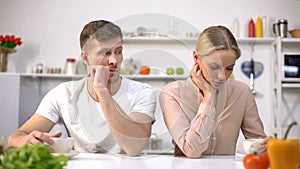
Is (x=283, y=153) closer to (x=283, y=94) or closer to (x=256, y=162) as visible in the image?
(x=256, y=162)

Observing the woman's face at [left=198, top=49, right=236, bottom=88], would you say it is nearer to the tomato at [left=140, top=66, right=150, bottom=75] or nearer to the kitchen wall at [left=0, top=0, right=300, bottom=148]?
the tomato at [left=140, top=66, right=150, bottom=75]

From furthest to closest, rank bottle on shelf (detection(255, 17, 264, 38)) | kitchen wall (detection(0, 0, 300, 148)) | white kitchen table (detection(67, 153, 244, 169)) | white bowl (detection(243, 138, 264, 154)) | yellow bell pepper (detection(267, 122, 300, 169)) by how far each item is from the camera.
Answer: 1. kitchen wall (detection(0, 0, 300, 148))
2. bottle on shelf (detection(255, 17, 264, 38))
3. white bowl (detection(243, 138, 264, 154))
4. white kitchen table (detection(67, 153, 244, 169))
5. yellow bell pepper (detection(267, 122, 300, 169))

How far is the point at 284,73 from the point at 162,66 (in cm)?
196

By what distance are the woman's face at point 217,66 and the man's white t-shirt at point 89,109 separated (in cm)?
21

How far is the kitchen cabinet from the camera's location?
3211 mm

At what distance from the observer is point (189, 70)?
1.51m

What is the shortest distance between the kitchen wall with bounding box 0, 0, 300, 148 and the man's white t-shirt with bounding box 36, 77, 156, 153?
1940mm

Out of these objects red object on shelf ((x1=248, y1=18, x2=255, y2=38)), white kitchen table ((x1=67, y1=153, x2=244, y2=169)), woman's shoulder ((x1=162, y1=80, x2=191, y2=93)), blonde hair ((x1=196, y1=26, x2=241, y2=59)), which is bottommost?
white kitchen table ((x1=67, y1=153, x2=244, y2=169))

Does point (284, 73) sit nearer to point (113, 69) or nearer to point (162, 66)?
point (162, 66)

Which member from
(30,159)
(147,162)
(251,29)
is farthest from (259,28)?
(30,159)

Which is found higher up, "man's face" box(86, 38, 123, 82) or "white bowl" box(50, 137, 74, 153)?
"man's face" box(86, 38, 123, 82)

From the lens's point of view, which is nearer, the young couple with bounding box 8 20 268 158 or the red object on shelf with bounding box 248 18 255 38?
the young couple with bounding box 8 20 268 158

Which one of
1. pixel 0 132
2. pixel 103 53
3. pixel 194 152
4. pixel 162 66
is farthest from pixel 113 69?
pixel 0 132

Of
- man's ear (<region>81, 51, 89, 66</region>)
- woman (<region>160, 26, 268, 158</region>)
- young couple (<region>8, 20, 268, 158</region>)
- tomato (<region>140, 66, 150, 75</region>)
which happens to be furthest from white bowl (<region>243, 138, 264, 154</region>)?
man's ear (<region>81, 51, 89, 66</region>)
